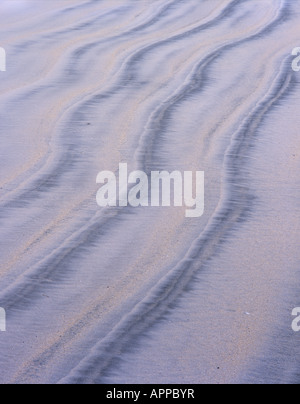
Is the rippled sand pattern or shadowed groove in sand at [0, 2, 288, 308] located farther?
shadowed groove in sand at [0, 2, 288, 308]

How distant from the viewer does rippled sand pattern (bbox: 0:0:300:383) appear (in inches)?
58.5

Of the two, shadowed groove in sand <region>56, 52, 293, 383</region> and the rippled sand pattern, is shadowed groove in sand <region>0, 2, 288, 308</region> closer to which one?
the rippled sand pattern

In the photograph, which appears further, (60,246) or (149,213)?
(149,213)

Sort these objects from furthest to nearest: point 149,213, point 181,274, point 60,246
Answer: point 149,213 < point 60,246 < point 181,274

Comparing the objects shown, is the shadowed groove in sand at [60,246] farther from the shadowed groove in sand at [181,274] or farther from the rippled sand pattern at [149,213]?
the shadowed groove in sand at [181,274]

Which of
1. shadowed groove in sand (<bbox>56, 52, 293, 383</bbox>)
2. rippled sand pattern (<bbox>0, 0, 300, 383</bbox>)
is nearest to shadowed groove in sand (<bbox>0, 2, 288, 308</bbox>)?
rippled sand pattern (<bbox>0, 0, 300, 383</bbox>)

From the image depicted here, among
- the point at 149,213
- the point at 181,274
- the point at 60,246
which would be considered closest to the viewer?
the point at 181,274

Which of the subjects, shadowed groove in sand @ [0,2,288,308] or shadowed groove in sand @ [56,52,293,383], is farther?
shadowed groove in sand @ [0,2,288,308]

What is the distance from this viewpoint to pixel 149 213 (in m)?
2.01

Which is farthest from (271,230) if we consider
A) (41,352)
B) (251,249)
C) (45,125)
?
(45,125)

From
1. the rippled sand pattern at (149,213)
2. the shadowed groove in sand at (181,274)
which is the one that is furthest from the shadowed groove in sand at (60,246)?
the shadowed groove in sand at (181,274)

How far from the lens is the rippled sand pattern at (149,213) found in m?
1.49
